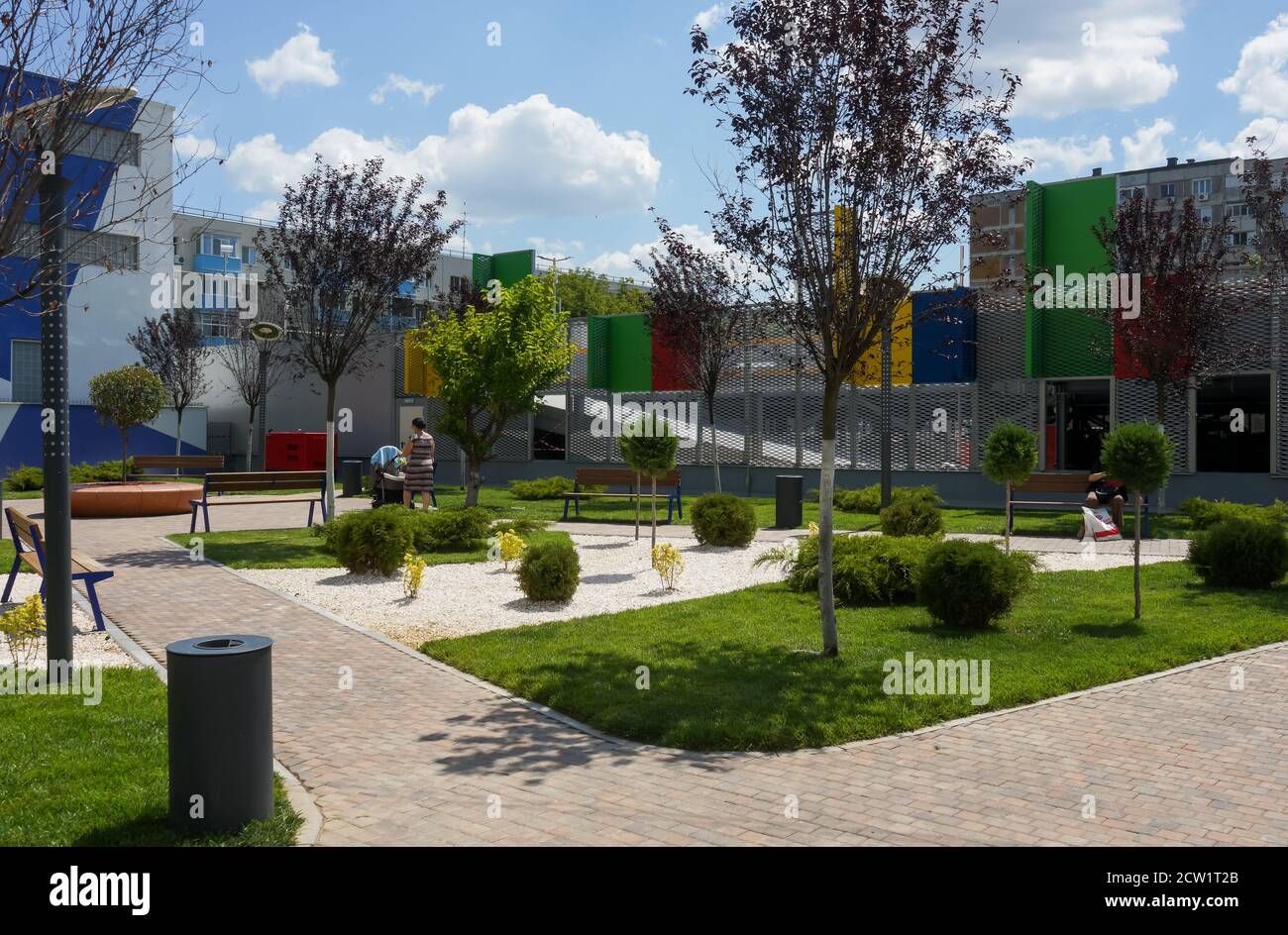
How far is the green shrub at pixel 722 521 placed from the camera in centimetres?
1616

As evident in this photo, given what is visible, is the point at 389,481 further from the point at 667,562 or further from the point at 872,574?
the point at 872,574

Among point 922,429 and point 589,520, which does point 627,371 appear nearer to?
point 922,429

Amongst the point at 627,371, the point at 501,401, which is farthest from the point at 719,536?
the point at 627,371

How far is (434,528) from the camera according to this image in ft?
51.9

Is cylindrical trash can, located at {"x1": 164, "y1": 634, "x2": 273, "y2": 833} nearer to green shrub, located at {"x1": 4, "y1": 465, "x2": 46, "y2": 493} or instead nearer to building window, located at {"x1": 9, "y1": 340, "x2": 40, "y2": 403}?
green shrub, located at {"x1": 4, "y1": 465, "x2": 46, "y2": 493}

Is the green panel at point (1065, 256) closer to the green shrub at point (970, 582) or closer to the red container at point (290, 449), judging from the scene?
the green shrub at point (970, 582)

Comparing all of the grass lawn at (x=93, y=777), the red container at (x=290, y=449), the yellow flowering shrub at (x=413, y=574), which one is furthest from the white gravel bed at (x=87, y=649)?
the red container at (x=290, y=449)

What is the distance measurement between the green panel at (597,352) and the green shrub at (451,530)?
16051 mm

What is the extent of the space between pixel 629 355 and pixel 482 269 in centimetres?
746

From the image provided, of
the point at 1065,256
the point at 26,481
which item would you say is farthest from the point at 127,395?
the point at 1065,256

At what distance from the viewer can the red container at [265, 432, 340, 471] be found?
3338cm

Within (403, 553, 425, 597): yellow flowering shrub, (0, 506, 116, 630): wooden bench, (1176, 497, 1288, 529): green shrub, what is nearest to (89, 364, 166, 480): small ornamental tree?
(0, 506, 116, 630): wooden bench

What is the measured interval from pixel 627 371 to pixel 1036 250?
1200 cm
